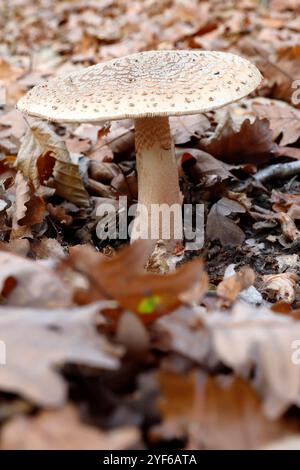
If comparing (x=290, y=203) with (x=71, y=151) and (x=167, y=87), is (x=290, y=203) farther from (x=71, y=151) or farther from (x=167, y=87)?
(x=71, y=151)

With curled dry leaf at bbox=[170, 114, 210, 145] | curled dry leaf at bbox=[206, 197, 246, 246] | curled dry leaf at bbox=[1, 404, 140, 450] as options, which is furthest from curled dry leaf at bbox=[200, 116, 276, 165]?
curled dry leaf at bbox=[1, 404, 140, 450]

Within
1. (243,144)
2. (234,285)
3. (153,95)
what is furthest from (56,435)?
(243,144)

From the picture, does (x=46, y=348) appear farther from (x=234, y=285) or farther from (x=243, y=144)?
(x=243, y=144)

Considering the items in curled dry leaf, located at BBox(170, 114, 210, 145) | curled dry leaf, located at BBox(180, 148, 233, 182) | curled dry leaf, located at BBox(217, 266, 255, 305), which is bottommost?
curled dry leaf, located at BBox(180, 148, 233, 182)

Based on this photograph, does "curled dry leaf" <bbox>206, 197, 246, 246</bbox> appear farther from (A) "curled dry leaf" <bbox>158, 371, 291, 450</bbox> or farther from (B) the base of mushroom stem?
(A) "curled dry leaf" <bbox>158, 371, 291, 450</bbox>

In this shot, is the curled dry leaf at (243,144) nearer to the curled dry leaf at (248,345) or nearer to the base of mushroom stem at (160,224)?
the base of mushroom stem at (160,224)


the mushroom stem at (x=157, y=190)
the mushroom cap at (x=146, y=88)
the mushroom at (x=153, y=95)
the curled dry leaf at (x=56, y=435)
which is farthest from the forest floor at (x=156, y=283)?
the mushroom cap at (x=146, y=88)
